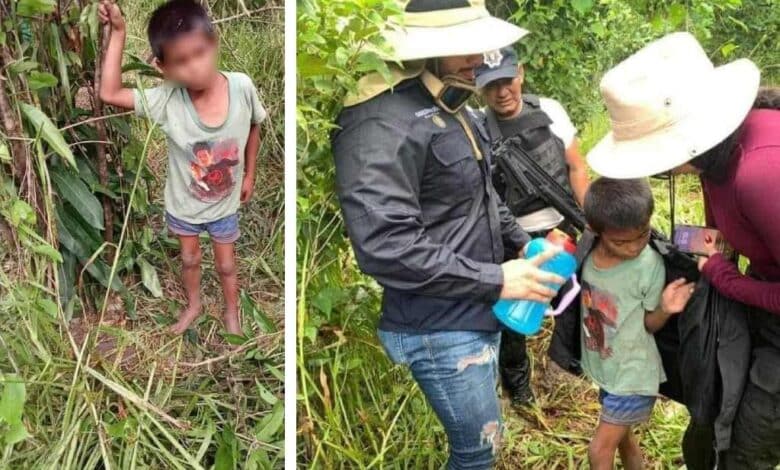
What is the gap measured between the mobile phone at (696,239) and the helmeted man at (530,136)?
0.29m

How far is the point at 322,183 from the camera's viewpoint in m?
1.40

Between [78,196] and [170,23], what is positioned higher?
[170,23]

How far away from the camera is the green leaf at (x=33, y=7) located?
1345 mm

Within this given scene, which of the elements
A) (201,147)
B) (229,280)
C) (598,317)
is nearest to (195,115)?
(201,147)

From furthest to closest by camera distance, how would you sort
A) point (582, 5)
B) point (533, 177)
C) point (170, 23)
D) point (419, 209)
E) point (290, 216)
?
point (582, 5)
point (533, 177)
point (170, 23)
point (419, 209)
point (290, 216)

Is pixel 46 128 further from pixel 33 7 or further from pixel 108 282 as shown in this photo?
pixel 108 282

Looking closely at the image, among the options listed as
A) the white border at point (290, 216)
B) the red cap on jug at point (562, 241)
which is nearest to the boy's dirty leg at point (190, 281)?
the white border at point (290, 216)

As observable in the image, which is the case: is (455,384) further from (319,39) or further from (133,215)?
Result: (133,215)

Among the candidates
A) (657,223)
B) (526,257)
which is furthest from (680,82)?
(657,223)

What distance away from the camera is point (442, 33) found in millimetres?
1190

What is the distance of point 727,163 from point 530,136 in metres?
0.53

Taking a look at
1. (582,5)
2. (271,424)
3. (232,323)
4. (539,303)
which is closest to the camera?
(539,303)

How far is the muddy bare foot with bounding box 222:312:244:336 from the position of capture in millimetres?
1708

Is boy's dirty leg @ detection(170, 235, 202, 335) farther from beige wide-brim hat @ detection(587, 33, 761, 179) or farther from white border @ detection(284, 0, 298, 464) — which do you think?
beige wide-brim hat @ detection(587, 33, 761, 179)
